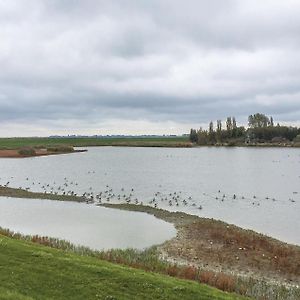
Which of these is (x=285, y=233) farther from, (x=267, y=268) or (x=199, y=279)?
(x=199, y=279)

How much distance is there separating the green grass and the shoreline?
6.83 metres

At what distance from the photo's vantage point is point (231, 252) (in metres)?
24.1

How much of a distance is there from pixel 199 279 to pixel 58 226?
55.6ft

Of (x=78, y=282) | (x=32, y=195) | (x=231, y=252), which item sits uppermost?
(x=78, y=282)

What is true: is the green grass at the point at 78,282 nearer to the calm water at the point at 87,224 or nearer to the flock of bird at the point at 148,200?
the calm water at the point at 87,224

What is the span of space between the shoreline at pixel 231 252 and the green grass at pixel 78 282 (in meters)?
6.83

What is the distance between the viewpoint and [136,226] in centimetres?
3166

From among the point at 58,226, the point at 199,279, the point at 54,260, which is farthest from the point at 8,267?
the point at 58,226

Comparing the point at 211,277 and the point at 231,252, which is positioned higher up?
the point at 211,277

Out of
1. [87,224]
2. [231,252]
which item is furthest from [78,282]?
[87,224]

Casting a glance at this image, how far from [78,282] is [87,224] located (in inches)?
760

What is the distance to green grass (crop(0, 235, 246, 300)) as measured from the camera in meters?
12.3

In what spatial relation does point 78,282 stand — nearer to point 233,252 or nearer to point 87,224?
point 233,252

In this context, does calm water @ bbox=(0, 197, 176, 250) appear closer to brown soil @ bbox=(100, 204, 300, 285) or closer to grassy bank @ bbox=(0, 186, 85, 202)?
brown soil @ bbox=(100, 204, 300, 285)
